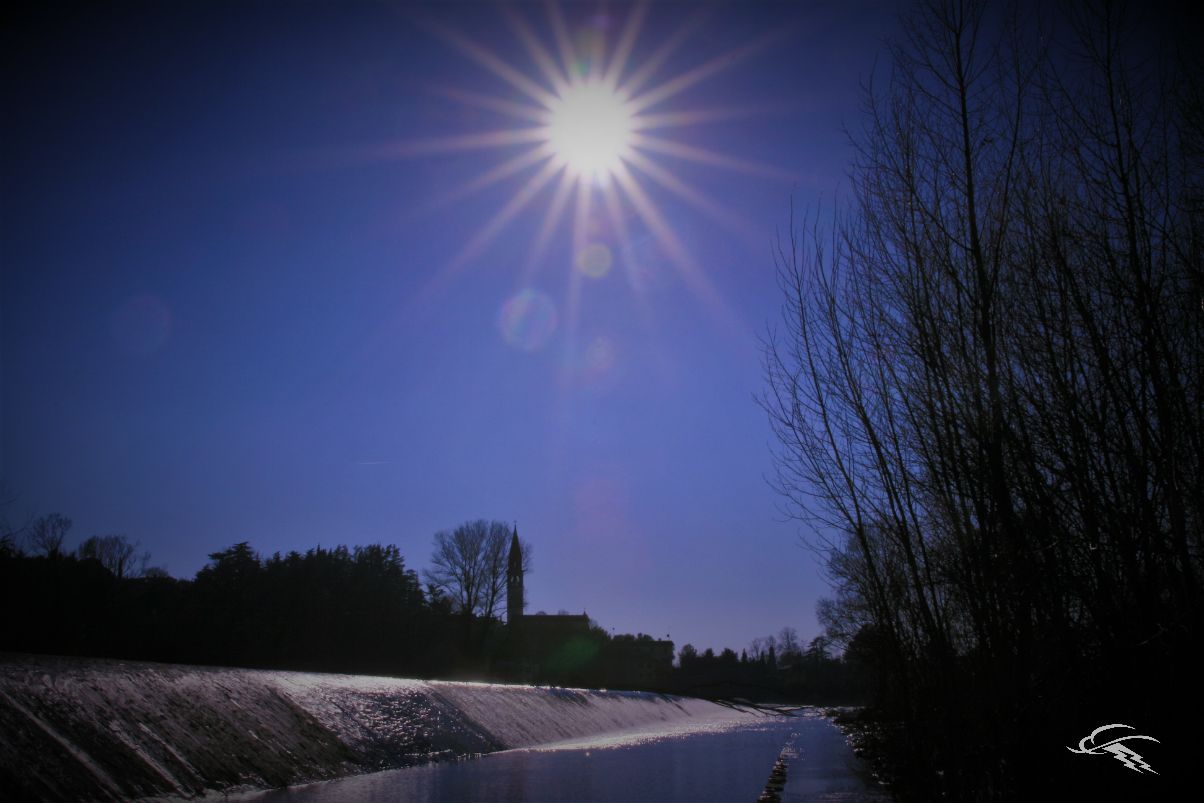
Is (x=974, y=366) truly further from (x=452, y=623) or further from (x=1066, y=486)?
(x=452, y=623)

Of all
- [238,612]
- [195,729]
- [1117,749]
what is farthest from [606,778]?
[238,612]

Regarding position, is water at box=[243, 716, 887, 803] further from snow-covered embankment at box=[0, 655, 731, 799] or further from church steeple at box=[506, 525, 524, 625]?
church steeple at box=[506, 525, 524, 625]

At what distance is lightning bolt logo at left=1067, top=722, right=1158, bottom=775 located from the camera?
3.24 metres

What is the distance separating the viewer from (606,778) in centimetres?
1025

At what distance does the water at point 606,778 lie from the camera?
816 cm

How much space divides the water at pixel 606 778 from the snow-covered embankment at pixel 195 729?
2.04 feet

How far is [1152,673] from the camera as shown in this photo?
343 centimetres

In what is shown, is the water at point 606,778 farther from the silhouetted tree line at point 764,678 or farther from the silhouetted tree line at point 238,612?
the silhouetted tree line at point 764,678

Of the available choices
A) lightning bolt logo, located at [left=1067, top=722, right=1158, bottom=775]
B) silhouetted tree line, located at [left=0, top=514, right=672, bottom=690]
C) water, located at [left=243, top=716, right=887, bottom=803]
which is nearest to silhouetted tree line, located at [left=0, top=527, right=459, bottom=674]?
silhouetted tree line, located at [left=0, top=514, right=672, bottom=690]

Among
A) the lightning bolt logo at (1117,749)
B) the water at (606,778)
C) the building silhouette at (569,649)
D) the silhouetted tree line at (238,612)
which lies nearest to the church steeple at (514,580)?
the building silhouette at (569,649)

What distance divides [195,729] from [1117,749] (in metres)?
8.56

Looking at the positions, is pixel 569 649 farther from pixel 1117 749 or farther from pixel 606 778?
pixel 1117 749

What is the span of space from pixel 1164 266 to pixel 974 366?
0.98 m

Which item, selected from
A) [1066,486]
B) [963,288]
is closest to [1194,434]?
[1066,486]
